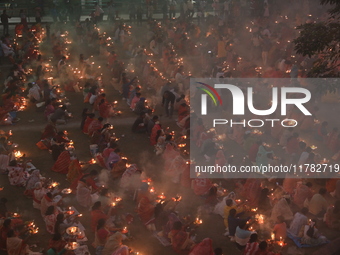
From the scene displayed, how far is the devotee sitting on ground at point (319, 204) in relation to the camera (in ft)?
43.7

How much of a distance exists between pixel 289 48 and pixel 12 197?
16.5 meters

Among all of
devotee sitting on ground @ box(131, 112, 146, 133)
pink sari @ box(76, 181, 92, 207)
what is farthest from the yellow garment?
devotee sitting on ground @ box(131, 112, 146, 133)

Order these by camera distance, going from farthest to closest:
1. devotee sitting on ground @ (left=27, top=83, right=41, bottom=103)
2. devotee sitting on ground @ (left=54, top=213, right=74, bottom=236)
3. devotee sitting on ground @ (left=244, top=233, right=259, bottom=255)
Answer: devotee sitting on ground @ (left=27, top=83, right=41, bottom=103), devotee sitting on ground @ (left=54, top=213, right=74, bottom=236), devotee sitting on ground @ (left=244, top=233, right=259, bottom=255)

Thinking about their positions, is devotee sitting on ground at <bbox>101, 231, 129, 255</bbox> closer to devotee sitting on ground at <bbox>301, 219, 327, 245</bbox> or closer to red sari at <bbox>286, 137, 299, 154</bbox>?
devotee sitting on ground at <bbox>301, 219, 327, 245</bbox>

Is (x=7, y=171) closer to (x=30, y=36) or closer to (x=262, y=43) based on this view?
(x=30, y=36)

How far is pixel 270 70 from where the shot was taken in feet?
74.0

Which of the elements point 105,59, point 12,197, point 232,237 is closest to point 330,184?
point 232,237

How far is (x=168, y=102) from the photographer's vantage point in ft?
64.2

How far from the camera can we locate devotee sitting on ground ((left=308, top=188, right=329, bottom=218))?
43.7ft

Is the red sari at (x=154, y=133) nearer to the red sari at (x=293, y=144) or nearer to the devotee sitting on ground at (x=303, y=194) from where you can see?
the red sari at (x=293, y=144)

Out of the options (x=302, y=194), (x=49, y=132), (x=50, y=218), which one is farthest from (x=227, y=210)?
(x=49, y=132)

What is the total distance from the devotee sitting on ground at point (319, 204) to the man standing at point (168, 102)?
772 centimetres

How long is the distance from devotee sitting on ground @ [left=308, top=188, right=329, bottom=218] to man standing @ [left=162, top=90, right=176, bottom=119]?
25.3 feet

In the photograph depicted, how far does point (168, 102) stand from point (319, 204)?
807 cm
